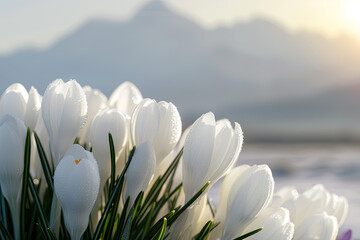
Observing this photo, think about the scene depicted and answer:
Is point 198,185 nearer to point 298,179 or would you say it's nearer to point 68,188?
point 68,188

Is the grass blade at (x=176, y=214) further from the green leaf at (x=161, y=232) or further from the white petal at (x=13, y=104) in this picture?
the white petal at (x=13, y=104)

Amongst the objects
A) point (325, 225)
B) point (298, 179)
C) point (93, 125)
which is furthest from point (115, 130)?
point (298, 179)

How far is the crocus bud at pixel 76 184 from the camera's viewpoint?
0.89 ft

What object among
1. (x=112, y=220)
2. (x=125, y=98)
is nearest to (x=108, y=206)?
(x=112, y=220)

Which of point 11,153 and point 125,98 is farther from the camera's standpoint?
point 125,98

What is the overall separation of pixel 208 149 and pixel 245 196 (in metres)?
0.04

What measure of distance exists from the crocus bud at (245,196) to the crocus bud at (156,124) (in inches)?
1.9

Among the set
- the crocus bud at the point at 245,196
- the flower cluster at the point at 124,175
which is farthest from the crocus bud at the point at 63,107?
the crocus bud at the point at 245,196

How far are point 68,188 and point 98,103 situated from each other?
0.38ft

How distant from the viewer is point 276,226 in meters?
0.31

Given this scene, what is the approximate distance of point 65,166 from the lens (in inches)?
10.7

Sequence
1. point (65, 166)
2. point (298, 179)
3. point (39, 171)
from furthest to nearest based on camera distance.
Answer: point (298, 179) → point (39, 171) → point (65, 166)

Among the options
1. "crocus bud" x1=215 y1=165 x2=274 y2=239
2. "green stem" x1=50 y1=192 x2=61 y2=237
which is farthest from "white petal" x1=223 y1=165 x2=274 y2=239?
"green stem" x1=50 y1=192 x2=61 y2=237

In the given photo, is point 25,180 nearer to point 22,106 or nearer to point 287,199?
point 22,106
